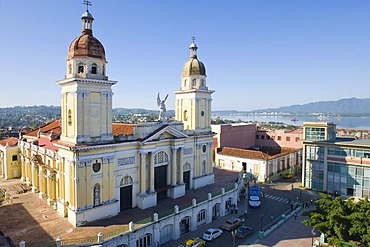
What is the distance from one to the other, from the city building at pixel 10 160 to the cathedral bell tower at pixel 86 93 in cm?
1737

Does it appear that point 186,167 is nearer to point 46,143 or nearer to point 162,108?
point 162,108

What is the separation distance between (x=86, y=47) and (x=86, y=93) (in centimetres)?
370

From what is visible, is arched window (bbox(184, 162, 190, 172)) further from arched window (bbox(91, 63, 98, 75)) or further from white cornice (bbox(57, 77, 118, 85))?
arched window (bbox(91, 63, 98, 75))

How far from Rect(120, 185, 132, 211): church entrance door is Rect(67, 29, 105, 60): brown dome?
11.6 m

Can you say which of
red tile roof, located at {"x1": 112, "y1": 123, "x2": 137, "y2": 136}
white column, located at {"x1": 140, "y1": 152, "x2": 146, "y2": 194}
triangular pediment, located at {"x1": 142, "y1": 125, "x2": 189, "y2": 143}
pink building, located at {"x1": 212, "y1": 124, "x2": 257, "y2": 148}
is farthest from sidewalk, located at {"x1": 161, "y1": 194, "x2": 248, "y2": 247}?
pink building, located at {"x1": 212, "y1": 124, "x2": 257, "y2": 148}

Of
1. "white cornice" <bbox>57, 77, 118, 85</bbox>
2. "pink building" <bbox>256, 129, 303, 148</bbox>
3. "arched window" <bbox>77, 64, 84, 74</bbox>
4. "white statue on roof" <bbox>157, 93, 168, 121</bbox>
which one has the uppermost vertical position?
"arched window" <bbox>77, 64, 84, 74</bbox>

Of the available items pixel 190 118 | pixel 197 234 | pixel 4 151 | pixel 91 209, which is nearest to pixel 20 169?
pixel 4 151

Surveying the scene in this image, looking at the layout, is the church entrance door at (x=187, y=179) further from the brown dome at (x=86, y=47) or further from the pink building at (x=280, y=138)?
the pink building at (x=280, y=138)

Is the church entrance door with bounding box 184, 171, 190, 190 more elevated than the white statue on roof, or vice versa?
the white statue on roof

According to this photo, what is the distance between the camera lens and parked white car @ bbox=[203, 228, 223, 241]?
74.8 ft

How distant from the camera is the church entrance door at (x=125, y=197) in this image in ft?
79.5

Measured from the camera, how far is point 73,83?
844 inches

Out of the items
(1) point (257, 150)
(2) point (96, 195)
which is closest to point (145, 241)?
(2) point (96, 195)

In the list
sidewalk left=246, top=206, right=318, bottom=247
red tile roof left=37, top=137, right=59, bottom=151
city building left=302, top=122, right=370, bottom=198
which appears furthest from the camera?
city building left=302, top=122, right=370, bottom=198
